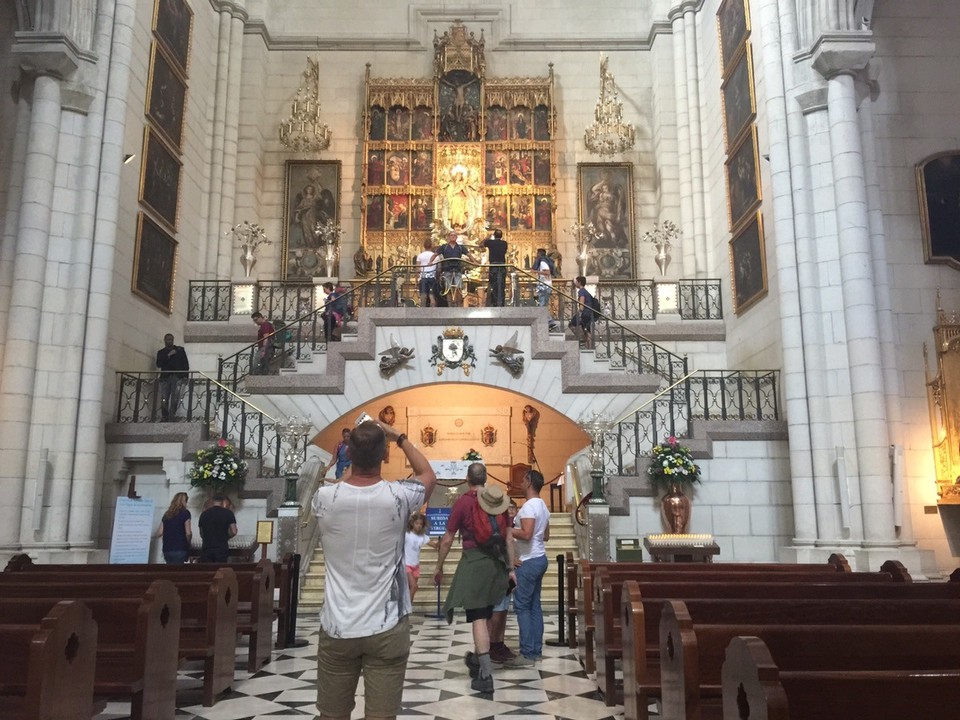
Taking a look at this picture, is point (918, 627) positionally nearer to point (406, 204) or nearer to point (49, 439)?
point (49, 439)

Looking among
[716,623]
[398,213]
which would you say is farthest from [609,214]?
[716,623]

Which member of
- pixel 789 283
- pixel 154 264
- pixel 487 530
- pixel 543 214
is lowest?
pixel 487 530

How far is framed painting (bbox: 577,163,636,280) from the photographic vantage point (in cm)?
2055

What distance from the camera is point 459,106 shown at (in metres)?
21.2

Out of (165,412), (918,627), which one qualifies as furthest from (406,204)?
(918,627)

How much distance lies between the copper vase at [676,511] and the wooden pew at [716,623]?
7.71m

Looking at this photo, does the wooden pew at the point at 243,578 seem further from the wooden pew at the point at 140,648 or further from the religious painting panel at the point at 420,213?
the religious painting panel at the point at 420,213

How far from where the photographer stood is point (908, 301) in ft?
40.1

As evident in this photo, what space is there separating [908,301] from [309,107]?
49.6 ft

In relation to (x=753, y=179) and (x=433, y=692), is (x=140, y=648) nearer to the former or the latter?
(x=433, y=692)

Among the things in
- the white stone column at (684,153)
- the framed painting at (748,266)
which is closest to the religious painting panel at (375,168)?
the white stone column at (684,153)

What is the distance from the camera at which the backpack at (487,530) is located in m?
7.22

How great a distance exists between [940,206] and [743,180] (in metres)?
4.18

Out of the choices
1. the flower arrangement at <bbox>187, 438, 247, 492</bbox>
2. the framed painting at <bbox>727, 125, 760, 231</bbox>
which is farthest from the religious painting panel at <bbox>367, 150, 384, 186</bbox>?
the flower arrangement at <bbox>187, 438, 247, 492</bbox>
